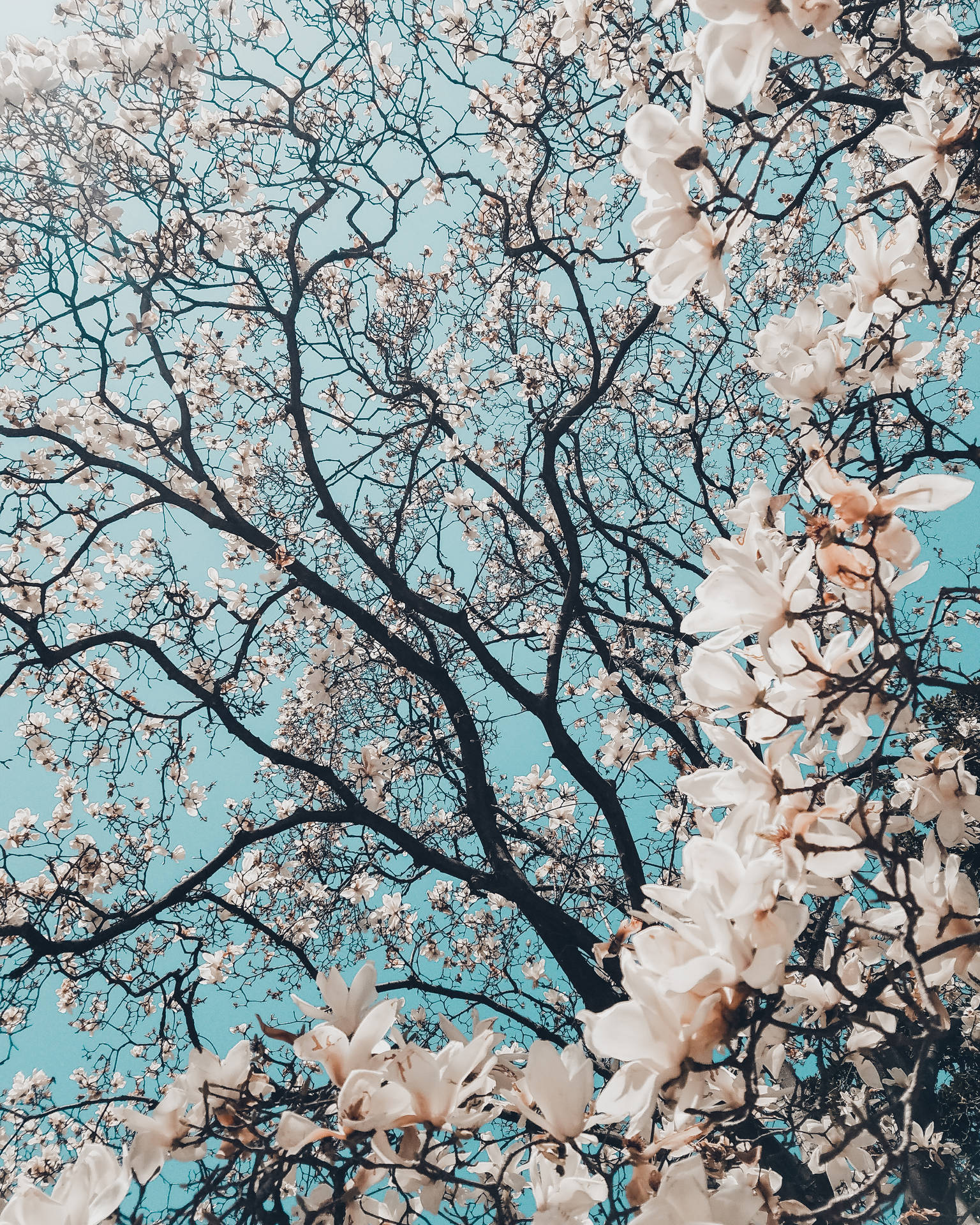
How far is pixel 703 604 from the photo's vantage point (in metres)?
0.91

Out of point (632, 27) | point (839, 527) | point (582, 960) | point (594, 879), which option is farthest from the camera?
point (594, 879)

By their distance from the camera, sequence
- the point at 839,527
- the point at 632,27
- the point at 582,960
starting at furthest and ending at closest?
1. the point at 582,960
2. the point at 632,27
3. the point at 839,527

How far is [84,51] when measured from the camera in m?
3.12

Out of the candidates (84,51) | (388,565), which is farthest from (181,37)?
(388,565)

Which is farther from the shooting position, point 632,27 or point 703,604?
point 632,27

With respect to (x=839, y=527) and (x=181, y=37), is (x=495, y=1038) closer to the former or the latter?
(x=839, y=527)

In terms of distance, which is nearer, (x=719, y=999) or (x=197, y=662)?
(x=719, y=999)

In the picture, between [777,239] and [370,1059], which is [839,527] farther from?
[777,239]

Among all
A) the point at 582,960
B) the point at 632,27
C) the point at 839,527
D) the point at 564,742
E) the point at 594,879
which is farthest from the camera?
the point at 594,879

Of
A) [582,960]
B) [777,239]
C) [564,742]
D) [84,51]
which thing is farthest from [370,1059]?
[777,239]

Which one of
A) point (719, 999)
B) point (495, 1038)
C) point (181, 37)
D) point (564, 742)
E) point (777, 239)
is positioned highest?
point (181, 37)

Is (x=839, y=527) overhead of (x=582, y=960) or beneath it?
beneath

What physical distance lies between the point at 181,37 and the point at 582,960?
434cm

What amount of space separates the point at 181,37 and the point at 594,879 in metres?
4.46
